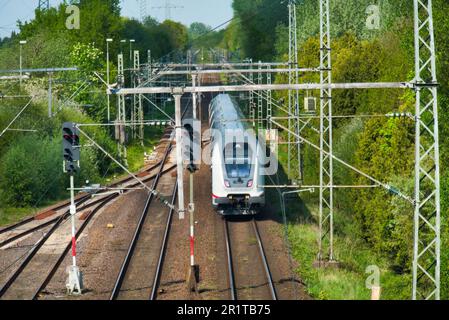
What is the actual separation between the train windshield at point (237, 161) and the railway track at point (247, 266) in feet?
6.40

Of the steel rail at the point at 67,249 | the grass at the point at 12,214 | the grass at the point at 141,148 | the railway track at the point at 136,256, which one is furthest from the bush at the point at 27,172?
the grass at the point at 141,148

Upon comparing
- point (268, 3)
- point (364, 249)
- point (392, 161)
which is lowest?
point (364, 249)

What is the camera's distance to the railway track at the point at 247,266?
72.5 feet

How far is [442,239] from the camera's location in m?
21.3

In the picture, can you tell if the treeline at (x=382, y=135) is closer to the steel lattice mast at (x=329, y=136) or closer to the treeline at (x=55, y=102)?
the steel lattice mast at (x=329, y=136)

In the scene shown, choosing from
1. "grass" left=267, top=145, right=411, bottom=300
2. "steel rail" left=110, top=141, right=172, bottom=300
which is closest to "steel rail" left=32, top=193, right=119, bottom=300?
"steel rail" left=110, top=141, right=172, bottom=300

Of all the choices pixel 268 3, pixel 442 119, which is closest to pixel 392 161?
pixel 442 119

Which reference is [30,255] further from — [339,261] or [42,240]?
[339,261]

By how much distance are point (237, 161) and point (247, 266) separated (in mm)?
5952

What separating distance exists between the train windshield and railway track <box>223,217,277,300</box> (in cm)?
195

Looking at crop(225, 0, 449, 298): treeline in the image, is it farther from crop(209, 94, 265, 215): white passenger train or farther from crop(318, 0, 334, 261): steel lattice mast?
crop(209, 94, 265, 215): white passenger train

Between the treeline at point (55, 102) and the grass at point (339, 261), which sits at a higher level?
the treeline at point (55, 102)

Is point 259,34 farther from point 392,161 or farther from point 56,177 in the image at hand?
point 392,161
